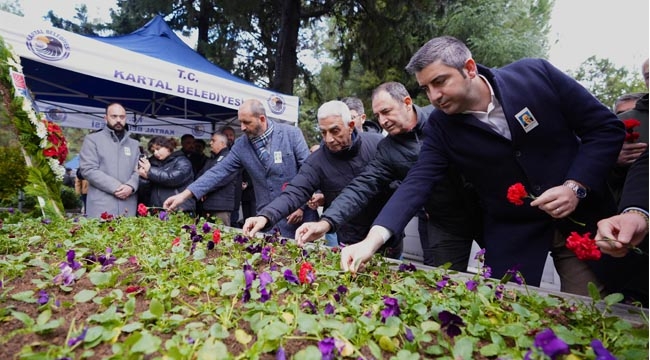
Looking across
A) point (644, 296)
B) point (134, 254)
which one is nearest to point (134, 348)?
point (134, 254)

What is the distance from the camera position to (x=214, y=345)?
0.86 metres

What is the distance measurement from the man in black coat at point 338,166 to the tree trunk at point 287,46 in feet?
20.2

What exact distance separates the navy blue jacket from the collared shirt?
4cm

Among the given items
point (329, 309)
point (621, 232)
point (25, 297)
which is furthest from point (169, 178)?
point (621, 232)

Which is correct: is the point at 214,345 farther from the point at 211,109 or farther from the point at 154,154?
the point at 211,109

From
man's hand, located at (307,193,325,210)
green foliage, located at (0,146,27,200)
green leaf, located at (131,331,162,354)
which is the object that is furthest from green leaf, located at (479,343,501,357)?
green foliage, located at (0,146,27,200)

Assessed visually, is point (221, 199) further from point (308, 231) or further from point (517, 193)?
point (517, 193)

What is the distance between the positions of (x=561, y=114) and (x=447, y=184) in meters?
0.66

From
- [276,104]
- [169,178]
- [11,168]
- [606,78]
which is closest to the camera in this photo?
[11,168]

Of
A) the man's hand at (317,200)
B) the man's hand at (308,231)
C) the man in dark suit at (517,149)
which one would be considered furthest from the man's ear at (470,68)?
the man's hand at (317,200)

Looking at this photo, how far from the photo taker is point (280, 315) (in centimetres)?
105

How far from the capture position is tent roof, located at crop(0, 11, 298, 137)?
3.64 meters

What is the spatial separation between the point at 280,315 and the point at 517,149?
1.18 m

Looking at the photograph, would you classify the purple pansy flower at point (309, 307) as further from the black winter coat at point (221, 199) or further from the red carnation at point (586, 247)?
the black winter coat at point (221, 199)
